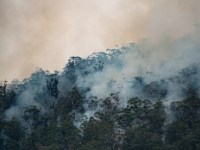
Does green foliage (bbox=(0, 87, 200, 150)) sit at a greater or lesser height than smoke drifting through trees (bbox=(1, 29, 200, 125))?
lesser

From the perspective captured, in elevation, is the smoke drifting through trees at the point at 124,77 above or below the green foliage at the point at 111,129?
above

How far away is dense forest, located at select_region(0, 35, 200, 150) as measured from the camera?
48844 mm

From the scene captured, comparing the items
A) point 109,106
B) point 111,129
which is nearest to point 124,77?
point 109,106

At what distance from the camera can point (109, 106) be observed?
65.7 meters

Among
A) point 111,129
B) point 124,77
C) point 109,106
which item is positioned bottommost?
point 111,129

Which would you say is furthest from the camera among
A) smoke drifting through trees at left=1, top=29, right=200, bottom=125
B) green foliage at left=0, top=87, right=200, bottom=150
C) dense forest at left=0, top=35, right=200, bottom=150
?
smoke drifting through trees at left=1, top=29, right=200, bottom=125

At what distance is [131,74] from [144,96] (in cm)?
1606

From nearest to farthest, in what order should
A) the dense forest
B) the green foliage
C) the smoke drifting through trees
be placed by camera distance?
1. the green foliage
2. the dense forest
3. the smoke drifting through trees

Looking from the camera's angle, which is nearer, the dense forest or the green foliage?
the green foliage

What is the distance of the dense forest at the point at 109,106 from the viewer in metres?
48.8

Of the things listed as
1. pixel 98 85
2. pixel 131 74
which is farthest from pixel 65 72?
pixel 131 74

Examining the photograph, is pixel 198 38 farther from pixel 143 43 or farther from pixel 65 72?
pixel 65 72

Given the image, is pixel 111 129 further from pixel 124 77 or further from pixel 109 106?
pixel 124 77

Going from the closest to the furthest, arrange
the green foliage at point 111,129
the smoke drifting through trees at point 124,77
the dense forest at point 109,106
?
the green foliage at point 111,129 < the dense forest at point 109,106 < the smoke drifting through trees at point 124,77
